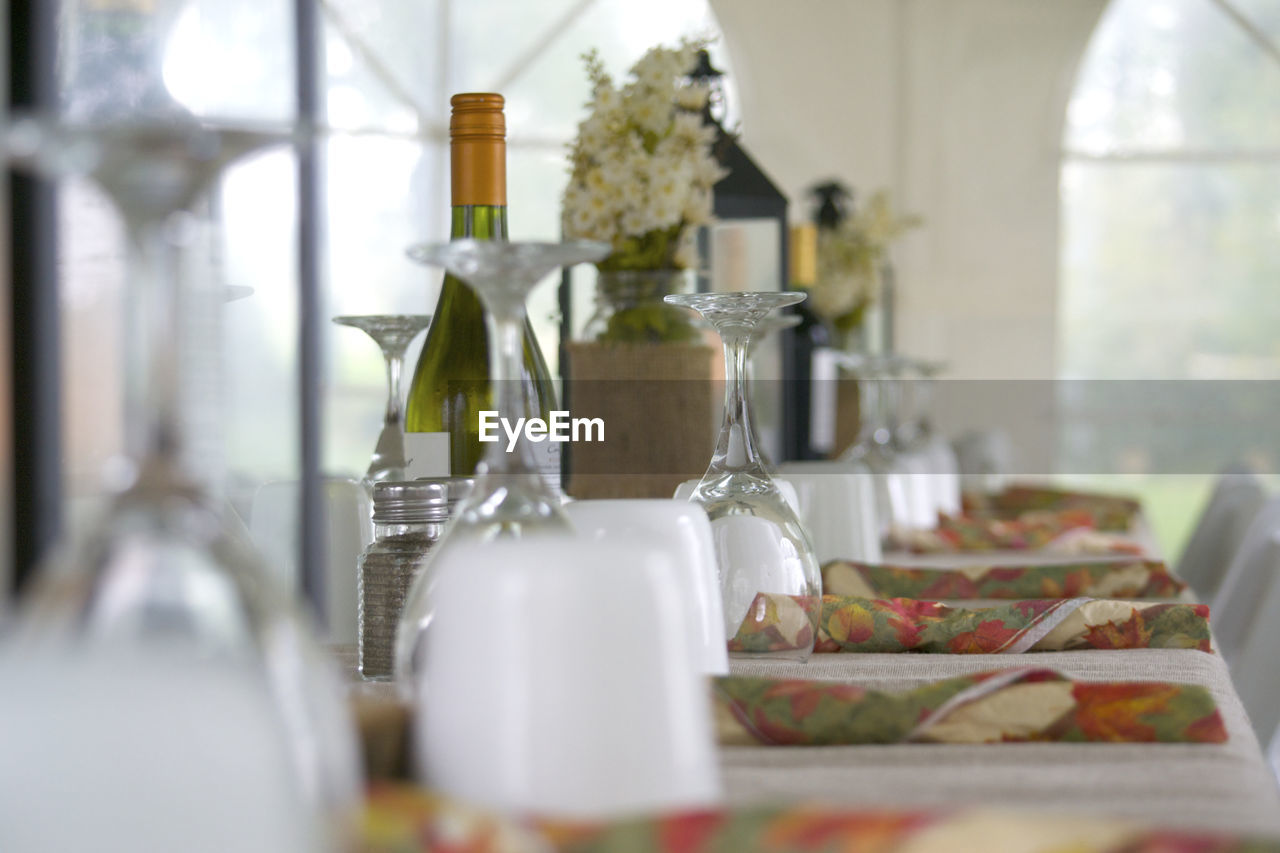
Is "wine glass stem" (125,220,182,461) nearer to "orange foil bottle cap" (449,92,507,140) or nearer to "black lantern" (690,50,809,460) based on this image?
"orange foil bottle cap" (449,92,507,140)

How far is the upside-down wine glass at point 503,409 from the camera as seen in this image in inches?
17.4

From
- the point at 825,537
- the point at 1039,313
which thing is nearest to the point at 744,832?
the point at 825,537

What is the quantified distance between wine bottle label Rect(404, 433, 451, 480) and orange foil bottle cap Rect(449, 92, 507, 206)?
0.47 feet

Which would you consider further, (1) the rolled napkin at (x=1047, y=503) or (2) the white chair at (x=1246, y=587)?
(1) the rolled napkin at (x=1047, y=503)

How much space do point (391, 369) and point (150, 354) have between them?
0.50m

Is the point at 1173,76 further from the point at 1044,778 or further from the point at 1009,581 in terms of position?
the point at 1044,778

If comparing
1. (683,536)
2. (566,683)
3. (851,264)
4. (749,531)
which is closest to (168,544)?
(566,683)

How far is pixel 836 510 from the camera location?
3.51ft

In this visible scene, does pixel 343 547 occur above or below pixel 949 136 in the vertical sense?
below

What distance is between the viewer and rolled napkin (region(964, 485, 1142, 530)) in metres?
1.80

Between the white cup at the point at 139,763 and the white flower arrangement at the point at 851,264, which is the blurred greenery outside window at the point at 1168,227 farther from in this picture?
the white cup at the point at 139,763

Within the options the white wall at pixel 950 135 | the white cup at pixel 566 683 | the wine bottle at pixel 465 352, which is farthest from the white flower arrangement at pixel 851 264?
the white cup at pixel 566 683

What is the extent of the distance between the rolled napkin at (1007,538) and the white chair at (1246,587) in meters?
0.25

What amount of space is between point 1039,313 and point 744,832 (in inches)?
162
